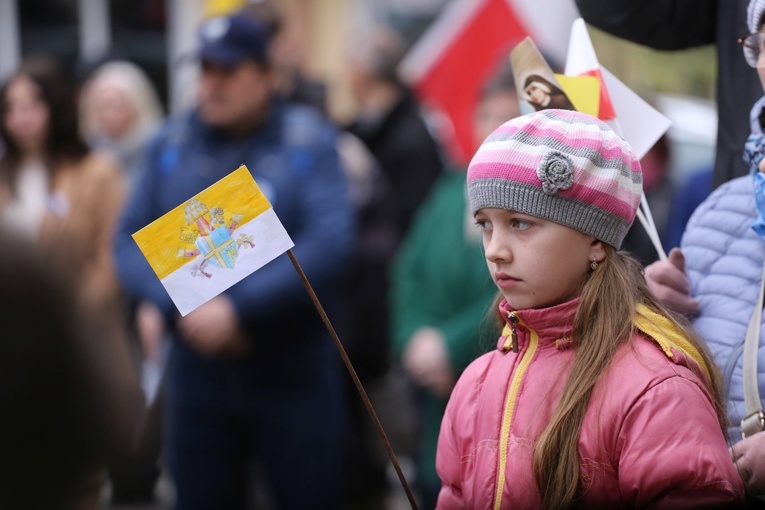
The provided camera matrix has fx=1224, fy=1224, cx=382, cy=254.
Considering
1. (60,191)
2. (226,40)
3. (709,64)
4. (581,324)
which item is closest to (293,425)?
(226,40)

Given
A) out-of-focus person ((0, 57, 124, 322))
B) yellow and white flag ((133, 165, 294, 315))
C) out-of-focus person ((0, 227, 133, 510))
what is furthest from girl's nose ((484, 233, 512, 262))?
out-of-focus person ((0, 57, 124, 322))

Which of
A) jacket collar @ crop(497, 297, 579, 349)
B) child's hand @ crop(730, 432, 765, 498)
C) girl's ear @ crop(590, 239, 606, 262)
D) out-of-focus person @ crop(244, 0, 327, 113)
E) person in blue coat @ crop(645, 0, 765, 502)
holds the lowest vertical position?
child's hand @ crop(730, 432, 765, 498)

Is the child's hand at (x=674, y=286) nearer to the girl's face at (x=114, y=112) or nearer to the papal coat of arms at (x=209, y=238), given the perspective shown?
the papal coat of arms at (x=209, y=238)

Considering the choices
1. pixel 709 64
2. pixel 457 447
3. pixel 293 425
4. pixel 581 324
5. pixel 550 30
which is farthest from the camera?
pixel 709 64

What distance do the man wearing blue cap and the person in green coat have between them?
13.5 inches

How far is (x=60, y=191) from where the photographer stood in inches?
231

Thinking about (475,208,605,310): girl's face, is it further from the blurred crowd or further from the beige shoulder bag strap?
the blurred crowd

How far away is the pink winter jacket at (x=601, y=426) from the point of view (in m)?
2.11

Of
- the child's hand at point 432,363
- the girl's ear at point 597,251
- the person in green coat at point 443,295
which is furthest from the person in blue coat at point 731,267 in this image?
the child's hand at point 432,363

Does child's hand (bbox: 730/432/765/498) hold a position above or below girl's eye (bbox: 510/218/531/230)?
below

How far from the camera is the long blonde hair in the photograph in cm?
219

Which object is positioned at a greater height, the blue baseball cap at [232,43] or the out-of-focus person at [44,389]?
the blue baseball cap at [232,43]

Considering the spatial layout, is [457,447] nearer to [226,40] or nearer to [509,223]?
[509,223]

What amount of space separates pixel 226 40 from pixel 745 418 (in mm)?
2962
